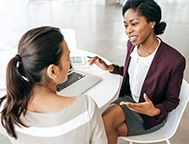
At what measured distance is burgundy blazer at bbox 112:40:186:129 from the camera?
1.46 meters

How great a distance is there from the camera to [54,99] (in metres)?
0.96

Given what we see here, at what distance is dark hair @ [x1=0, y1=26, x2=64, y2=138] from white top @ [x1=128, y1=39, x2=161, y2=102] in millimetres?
746

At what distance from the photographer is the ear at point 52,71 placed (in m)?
0.95

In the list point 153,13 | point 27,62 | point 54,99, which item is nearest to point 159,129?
point 153,13

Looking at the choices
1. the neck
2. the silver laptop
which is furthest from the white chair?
the silver laptop

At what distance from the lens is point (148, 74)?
1542 mm

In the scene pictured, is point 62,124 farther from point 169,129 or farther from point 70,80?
point 169,129

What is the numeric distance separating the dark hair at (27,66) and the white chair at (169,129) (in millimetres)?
804

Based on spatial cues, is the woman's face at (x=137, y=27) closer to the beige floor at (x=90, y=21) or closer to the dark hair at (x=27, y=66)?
the dark hair at (x=27, y=66)

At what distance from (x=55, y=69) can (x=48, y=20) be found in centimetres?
435

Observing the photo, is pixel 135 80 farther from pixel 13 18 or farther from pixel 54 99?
pixel 13 18

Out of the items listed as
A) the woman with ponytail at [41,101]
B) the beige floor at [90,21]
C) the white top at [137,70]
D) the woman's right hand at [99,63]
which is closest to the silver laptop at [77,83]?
the woman's right hand at [99,63]

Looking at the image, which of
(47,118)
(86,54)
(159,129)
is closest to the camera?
(47,118)

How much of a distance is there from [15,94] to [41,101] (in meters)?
0.10
